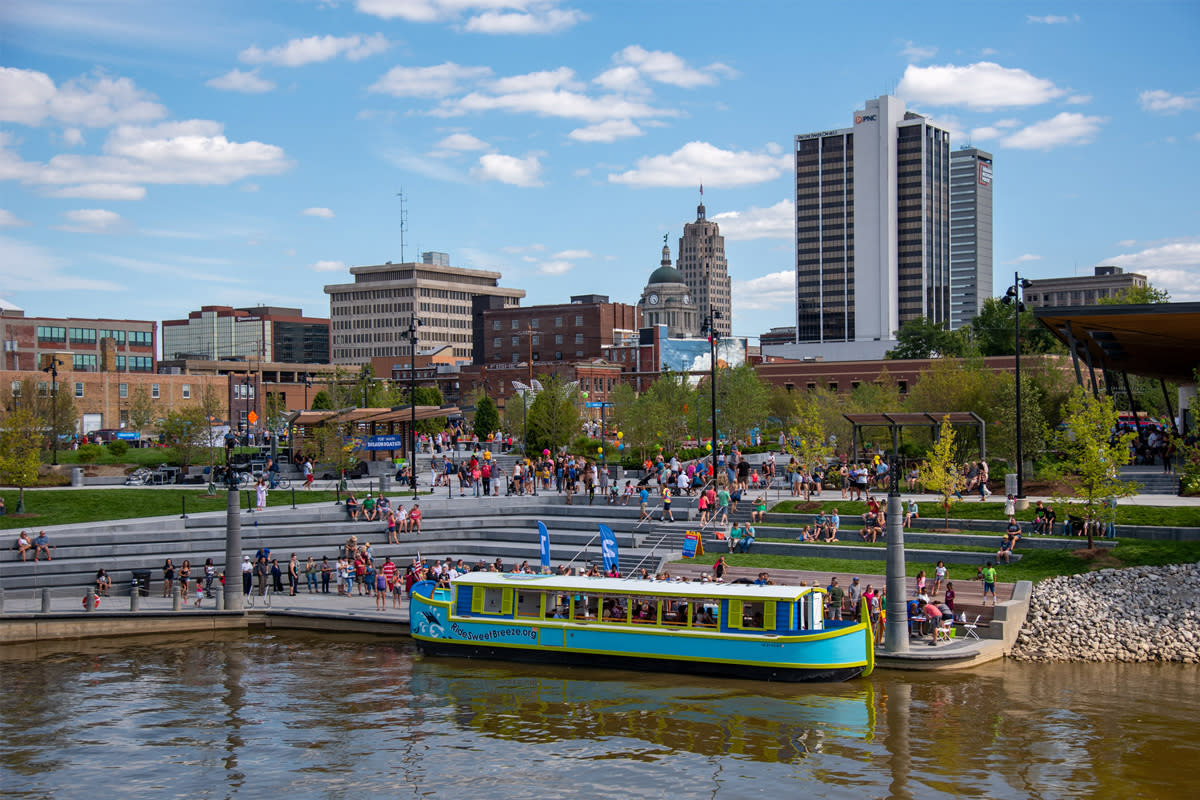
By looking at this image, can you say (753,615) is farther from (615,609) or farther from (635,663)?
(615,609)

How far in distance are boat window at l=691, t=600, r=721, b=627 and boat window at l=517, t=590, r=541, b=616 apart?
4.33 m

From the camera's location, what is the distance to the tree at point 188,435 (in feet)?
179

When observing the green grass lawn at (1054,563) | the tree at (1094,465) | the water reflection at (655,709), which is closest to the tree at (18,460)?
the water reflection at (655,709)

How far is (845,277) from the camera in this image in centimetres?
18450

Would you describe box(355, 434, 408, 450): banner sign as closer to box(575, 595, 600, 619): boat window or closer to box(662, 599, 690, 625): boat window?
box(575, 595, 600, 619): boat window

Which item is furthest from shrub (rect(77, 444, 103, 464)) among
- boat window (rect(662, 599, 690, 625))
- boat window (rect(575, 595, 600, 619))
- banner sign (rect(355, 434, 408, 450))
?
boat window (rect(662, 599, 690, 625))

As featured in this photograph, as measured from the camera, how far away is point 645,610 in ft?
89.4

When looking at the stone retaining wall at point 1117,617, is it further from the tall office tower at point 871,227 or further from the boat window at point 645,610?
the tall office tower at point 871,227

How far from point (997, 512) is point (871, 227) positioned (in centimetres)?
14982

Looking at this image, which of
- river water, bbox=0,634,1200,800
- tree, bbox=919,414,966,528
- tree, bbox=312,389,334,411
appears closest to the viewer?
river water, bbox=0,634,1200,800

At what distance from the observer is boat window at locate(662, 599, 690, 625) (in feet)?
87.9

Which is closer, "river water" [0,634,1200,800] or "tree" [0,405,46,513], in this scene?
"river water" [0,634,1200,800]

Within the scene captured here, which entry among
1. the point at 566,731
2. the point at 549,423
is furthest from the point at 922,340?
the point at 566,731

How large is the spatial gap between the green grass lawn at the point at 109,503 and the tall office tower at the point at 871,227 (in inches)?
5320
